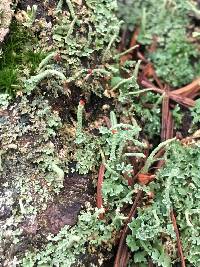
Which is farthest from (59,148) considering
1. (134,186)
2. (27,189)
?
(134,186)

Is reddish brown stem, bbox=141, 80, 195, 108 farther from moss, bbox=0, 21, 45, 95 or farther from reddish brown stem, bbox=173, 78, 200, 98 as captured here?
moss, bbox=0, 21, 45, 95

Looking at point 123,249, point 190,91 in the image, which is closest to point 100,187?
point 123,249

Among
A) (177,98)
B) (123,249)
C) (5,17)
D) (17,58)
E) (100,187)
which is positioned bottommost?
(123,249)

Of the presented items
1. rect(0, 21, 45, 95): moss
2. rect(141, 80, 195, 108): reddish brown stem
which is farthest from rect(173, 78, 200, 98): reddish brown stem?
rect(0, 21, 45, 95): moss

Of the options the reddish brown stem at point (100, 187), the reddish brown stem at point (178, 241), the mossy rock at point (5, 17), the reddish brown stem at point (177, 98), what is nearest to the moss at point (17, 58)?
the mossy rock at point (5, 17)

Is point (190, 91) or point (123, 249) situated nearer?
point (123, 249)

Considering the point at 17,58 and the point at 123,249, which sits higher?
the point at 17,58

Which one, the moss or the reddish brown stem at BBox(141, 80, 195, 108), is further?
the reddish brown stem at BBox(141, 80, 195, 108)

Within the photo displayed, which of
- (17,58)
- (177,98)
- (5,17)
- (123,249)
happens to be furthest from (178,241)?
(5,17)

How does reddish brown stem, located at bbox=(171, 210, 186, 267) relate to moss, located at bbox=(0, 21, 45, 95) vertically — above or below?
below

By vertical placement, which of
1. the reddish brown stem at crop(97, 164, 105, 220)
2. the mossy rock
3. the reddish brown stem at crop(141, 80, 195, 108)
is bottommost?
the reddish brown stem at crop(97, 164, 105, 220)

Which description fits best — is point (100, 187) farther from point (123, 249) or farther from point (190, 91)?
point (190, 91)

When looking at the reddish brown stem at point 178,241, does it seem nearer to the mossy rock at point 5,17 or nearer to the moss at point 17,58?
A: the moss at point 17,58
